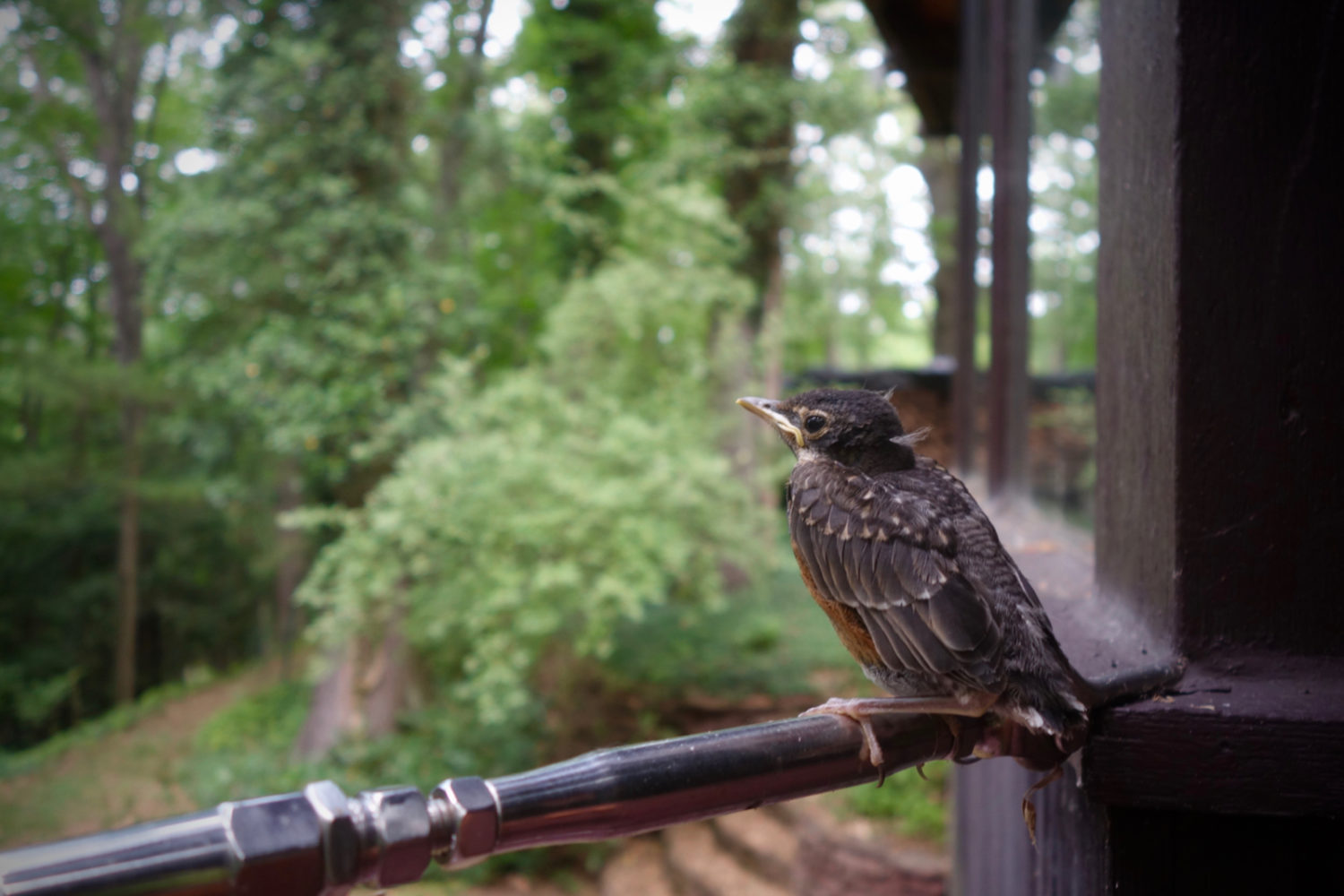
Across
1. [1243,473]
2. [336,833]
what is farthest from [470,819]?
[1243,473]

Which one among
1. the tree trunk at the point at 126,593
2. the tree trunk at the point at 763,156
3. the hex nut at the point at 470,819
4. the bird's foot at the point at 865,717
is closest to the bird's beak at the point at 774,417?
the bird's foot at the point at 865,717

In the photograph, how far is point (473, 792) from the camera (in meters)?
0.73

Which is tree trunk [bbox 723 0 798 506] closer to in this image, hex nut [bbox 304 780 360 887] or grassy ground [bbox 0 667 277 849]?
grassy ground [bbox 0 667 277 849]

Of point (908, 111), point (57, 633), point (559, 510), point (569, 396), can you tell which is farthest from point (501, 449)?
point (57, 633)

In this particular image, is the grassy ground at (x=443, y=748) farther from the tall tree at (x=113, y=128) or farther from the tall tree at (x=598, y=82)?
the tall tree at (x=598, y=82)

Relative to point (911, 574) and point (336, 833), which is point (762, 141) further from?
point (336, 833)

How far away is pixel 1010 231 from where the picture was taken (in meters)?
3.02

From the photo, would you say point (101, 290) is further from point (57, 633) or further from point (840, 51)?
point (840, 51)

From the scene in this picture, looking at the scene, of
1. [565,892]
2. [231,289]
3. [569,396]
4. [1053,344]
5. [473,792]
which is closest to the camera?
[473,792]

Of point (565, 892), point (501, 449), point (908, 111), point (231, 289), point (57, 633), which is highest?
point (908, 111)

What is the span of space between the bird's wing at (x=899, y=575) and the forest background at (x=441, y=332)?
482 cm

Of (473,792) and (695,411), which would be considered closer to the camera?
(473,792)

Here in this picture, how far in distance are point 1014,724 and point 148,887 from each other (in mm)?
820

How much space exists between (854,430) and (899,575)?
8.8 inches
